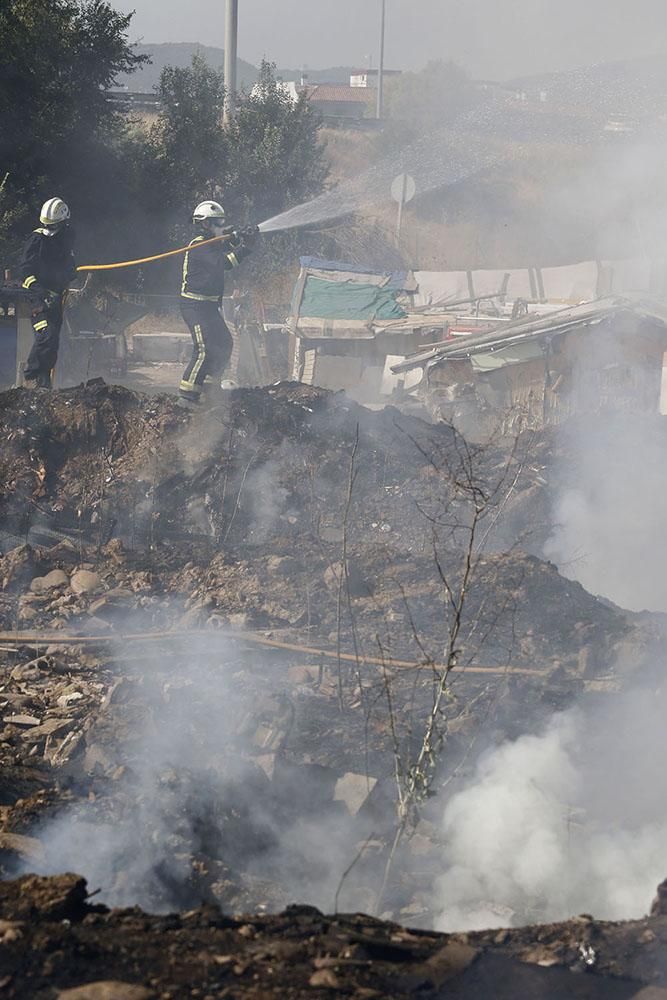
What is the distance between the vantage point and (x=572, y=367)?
13.2 metres

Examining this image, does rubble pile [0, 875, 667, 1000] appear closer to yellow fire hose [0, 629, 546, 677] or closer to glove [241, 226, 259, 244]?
yellow fire hose [0, 629, 546, 677]

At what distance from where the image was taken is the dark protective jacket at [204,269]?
9.81 meters

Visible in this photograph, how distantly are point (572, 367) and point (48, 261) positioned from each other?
6.70 metres

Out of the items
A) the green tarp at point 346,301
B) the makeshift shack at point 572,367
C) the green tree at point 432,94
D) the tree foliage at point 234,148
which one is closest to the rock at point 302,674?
the makeshift shack at point 572,367

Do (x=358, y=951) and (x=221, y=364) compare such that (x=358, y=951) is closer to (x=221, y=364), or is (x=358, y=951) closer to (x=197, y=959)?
(x=197, y=959)

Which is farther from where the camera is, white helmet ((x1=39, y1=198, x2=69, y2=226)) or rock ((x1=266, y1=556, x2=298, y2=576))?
white helmet ((x1=39, y1=198, x2=69, y2=226))

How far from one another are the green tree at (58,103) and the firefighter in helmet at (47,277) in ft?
27.3

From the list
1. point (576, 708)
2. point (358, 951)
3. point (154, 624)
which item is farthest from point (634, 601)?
point (358, 951)

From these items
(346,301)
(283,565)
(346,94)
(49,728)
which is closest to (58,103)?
(346,301)

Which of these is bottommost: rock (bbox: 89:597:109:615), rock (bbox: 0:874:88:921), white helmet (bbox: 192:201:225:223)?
rock (bbox: 89:597:109:615)

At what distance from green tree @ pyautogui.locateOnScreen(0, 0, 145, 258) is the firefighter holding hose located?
8.67 m

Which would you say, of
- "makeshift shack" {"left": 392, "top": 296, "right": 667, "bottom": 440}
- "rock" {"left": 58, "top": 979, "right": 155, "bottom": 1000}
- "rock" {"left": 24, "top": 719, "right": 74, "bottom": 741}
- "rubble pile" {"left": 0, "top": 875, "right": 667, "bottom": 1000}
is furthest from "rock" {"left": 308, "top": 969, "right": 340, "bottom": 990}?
"makeshift shack" {"left": 392, "top": 296, "right": 667, "bottom": 440}

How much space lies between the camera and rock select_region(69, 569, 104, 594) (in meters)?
7.37

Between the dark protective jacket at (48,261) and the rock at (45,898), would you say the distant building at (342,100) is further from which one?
the rock at (45,898)
